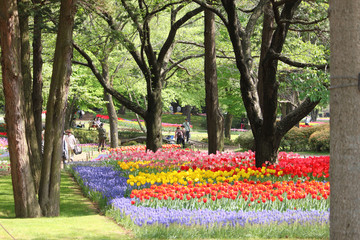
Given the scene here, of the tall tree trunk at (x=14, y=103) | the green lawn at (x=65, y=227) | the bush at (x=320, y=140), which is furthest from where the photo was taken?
the bush at (x=320, y=140)

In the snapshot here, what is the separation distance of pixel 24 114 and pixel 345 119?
661 centimetres

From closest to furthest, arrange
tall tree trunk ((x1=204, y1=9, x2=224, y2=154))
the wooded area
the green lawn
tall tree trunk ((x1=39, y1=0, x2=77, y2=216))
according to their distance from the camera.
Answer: the green lawn, the wooded area, tall tree trunk ((x1=39, y1=0, x2=77, y2=216)), tall tree trunk ((x1=204, y1=9, x2=224, y2=154))

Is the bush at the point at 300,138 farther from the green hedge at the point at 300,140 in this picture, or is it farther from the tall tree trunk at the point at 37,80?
the tall tree trunk at the point at 37,80

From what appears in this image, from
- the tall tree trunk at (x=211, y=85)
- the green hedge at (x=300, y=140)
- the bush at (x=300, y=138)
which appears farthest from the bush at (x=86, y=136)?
the tall tree trunk at (x=211, y=85)

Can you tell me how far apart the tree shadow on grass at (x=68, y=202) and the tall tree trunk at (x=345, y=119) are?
6948 mm

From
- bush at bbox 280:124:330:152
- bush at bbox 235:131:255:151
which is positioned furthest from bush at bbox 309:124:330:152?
bush at bbox 235:131:255:151

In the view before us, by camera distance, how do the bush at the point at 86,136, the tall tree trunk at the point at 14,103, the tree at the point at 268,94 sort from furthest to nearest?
the bush at the point at 86,136 < the tree at the point at 268,94 < the tall tree trunk at the point at 14,103

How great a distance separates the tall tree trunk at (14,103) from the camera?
8719 mm

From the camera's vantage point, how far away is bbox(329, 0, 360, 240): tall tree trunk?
145 inches

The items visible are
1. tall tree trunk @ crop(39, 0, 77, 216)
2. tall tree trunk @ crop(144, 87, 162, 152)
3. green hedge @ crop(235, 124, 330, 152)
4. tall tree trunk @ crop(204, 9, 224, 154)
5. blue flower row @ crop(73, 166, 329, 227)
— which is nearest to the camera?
blue flower row @ crop(73, 166, 329, 227)

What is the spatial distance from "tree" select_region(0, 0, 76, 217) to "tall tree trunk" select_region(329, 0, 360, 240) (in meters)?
6.36

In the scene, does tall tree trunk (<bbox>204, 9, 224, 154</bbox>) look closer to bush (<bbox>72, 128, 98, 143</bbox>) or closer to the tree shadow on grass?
the tree shadow on grass

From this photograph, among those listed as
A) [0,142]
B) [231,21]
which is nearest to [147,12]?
[231,21]

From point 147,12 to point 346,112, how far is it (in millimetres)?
13890
